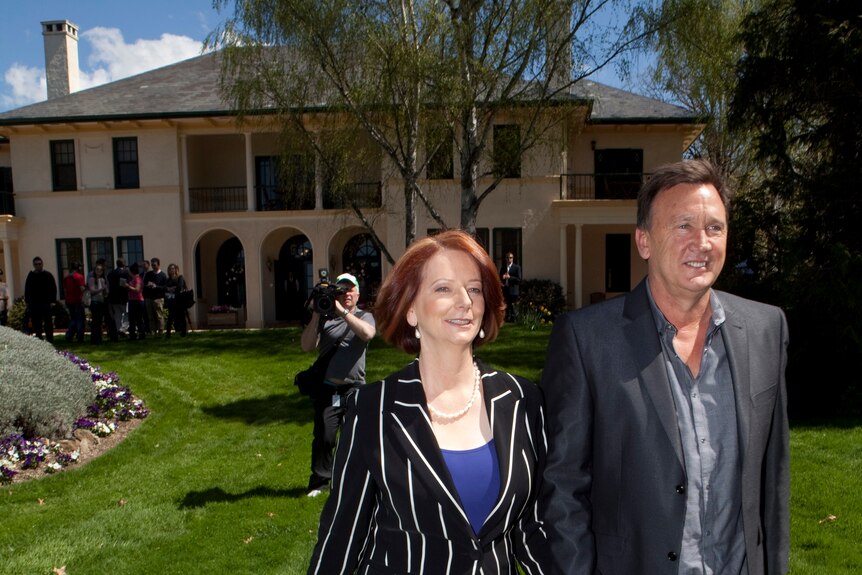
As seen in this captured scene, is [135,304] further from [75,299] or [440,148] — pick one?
[440,148]

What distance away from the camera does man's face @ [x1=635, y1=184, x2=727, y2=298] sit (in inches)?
95.0

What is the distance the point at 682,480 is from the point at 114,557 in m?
4.79

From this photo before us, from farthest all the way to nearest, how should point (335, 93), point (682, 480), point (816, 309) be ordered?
point (335, 93) → point (816, 309) → point (682, 480)

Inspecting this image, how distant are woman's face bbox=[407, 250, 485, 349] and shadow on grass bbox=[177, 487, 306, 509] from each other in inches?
178

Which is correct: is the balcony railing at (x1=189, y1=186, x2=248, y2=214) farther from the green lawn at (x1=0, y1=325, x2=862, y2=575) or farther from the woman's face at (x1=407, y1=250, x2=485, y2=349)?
the woman's face at (x1=407, y1=250, x2=485, y2=349)

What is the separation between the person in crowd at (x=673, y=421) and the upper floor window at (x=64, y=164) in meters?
24.9

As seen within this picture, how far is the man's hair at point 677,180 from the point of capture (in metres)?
2.46

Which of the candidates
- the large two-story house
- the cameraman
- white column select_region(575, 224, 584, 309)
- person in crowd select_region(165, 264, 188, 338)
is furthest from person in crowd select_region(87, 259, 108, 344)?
white column select_region(575, 224, 584, 309)

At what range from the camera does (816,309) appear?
9305 millimetres

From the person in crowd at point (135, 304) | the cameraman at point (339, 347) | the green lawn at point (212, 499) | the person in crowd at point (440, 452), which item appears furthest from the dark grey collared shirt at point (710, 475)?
the person in crowd at point (135, 304)

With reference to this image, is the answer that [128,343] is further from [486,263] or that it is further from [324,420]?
[486,263]

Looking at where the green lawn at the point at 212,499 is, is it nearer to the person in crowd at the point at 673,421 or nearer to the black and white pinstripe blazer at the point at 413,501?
the black and white pinstripe blazer at the point at 413,501

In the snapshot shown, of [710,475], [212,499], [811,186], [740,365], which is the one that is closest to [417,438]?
[710,475]

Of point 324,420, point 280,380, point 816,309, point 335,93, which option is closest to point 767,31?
point 816,309
